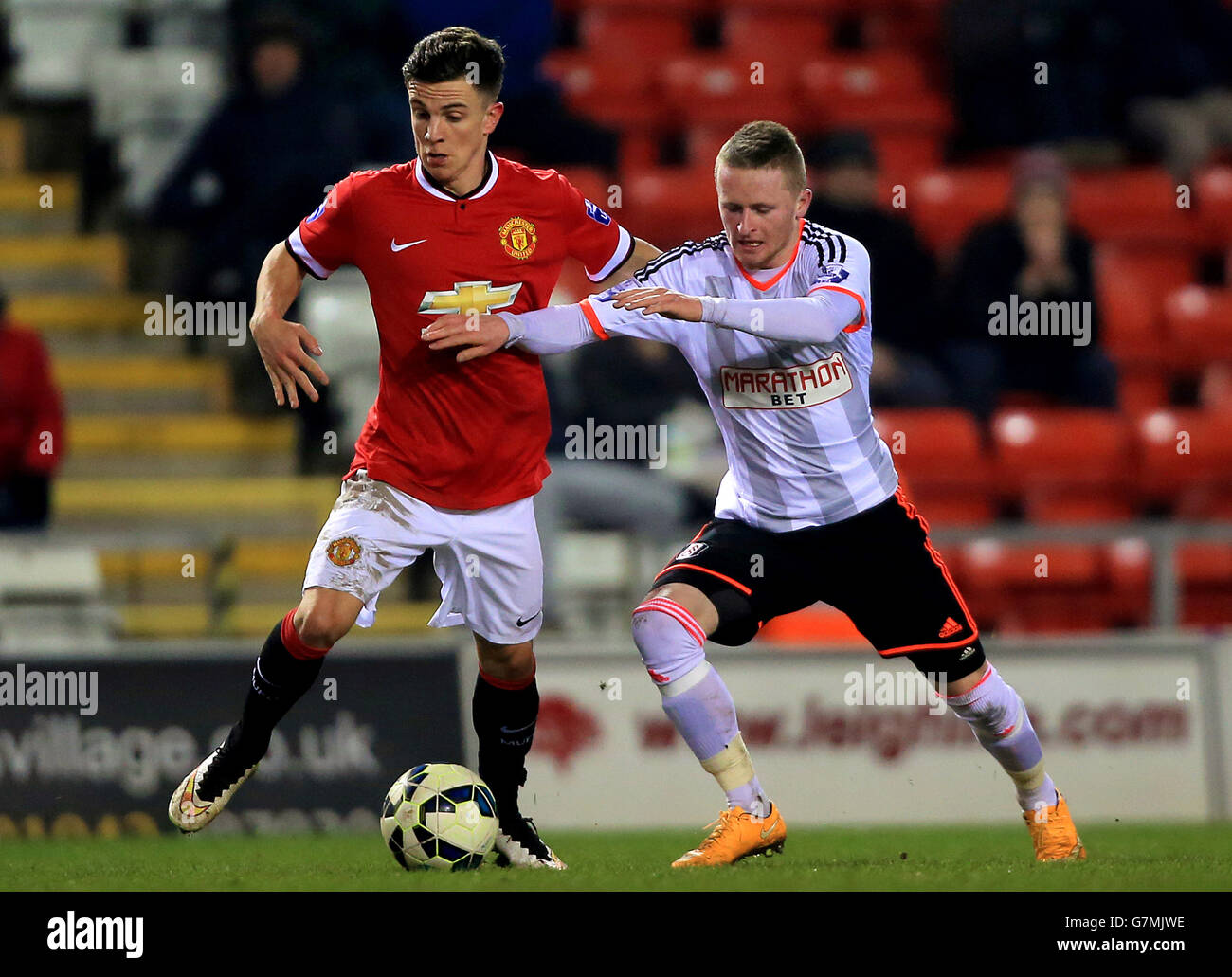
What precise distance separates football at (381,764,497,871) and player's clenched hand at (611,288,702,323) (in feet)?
4.87

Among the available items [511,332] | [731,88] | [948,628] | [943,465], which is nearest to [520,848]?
[948,628]

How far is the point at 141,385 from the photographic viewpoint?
10.2 metres

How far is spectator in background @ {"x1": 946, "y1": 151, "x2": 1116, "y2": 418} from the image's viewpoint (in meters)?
9.62

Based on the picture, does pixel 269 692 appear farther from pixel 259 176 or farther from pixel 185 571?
pixel 259 176

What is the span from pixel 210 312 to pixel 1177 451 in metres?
5.18

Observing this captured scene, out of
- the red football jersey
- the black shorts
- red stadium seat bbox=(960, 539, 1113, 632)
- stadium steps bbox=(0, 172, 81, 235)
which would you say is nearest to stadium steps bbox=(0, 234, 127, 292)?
stadium steps bbox=(0, 172, 81, 235)

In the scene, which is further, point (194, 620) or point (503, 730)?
point (194, 620)

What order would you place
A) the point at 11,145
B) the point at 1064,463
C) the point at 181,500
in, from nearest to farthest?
1. the point at 181,500
2. the point at 1064,463
3. the point at 11,145

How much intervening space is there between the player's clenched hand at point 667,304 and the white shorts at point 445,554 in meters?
0.79

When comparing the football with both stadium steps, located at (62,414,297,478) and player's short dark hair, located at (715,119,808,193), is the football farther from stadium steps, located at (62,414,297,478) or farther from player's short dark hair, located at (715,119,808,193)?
stadium steps, located at (62,414,297,478)

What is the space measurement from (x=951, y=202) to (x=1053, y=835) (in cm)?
637

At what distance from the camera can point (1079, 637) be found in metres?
8.11

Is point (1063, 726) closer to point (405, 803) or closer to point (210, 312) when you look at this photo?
point (405, 803)
